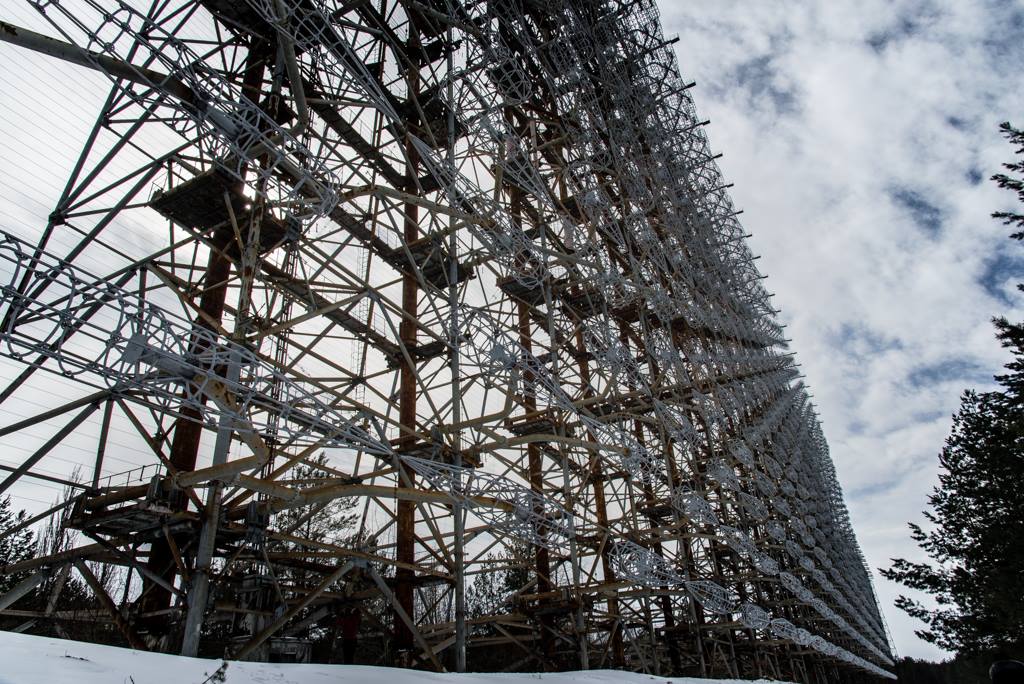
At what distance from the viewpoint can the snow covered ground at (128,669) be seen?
14.4 feet

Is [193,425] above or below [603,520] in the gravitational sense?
above

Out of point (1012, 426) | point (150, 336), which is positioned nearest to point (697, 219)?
point (1012, 426)

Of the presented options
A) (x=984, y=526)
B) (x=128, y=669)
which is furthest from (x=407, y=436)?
(x=984, y=526)

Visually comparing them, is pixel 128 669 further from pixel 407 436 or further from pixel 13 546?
pixel 13 546

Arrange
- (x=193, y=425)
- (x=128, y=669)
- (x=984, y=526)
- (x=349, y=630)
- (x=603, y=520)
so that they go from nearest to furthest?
1. (x=128, y=669)
2. (x=193, y=425)
3. (x=349, y=630)
4. (x=603, y=520)
5. (x=984, y=526)

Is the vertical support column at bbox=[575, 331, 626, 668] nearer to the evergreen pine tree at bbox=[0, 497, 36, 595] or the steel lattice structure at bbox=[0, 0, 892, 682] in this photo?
the steel lattice structure at bbox=[0, 0, 892, 682]

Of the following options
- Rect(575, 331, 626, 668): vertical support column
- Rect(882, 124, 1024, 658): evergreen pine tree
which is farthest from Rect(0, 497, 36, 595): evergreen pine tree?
Rect(882, 124, 1024, 658): evergreen pine tree

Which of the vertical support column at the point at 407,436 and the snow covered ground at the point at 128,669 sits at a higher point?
the vertical support column at the point at 407,436

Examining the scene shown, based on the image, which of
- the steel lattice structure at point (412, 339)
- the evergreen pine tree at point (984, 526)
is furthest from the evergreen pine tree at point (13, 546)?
the evergreen pine tree at point (984, 526)

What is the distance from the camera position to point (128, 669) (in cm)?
505

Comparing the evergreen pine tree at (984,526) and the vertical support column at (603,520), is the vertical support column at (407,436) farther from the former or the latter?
the evergreen pine tree at (984,526)

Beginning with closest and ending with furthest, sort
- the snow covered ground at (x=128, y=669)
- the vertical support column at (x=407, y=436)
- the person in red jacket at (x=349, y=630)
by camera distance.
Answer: the snow covered ground at (x=128, y=669) → the vertical support column at (x=407, y=436) → the person in red jacket at (x=349, y=630)

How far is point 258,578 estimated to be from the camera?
40.2 feet

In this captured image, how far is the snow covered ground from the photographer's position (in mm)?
4402
